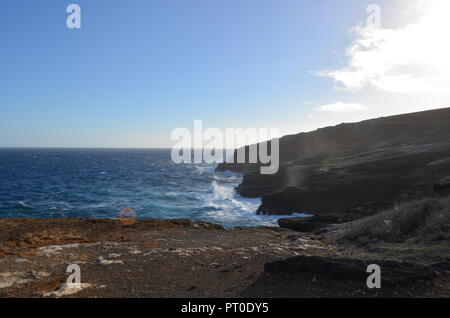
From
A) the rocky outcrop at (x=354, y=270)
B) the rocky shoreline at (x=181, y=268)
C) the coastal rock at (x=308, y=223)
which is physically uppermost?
the rocky outcrop at (x=354, y=270)

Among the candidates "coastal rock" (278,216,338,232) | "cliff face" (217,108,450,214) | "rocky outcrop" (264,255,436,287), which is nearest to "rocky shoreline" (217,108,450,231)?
"cliff face" (217,108,450,214)

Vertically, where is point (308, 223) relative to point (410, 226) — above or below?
below

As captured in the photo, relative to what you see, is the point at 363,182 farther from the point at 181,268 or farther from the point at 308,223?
the point at 181,268

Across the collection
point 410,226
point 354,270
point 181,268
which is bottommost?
point 181,268

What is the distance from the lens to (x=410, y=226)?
13.4 meters

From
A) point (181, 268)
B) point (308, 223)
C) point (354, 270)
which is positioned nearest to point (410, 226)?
point (354, 270)

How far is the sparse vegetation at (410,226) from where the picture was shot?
1181cm

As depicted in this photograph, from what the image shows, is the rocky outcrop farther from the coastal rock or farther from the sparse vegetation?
the coastal rock

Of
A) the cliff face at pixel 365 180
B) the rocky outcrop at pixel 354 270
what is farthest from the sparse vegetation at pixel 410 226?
the cliff face at pixel 365 180

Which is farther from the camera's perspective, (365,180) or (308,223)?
(365,180)

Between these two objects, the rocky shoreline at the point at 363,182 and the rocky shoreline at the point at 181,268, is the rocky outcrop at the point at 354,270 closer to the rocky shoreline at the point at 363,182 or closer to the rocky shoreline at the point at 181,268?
the rocky shoreline at the point at 181,268

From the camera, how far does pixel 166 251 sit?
1173 centimetres

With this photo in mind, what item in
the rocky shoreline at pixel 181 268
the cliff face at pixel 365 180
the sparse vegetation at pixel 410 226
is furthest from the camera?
the cliff face at pixel 365 180
